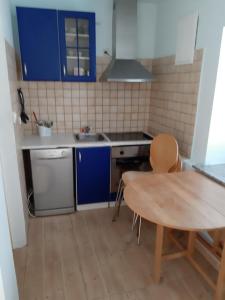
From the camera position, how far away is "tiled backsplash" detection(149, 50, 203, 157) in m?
2.30

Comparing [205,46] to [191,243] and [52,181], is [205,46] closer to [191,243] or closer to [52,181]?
[191,243]

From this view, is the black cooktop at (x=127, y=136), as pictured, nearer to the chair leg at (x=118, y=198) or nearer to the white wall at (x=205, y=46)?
the chair leg at (x=118, y=198)

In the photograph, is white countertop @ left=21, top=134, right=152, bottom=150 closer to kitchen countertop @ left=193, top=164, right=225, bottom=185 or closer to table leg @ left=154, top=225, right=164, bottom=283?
kitchen countertop @ left=193, top=164, right=225, bottom=185

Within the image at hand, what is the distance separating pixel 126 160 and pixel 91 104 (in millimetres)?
881

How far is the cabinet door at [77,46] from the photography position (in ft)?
8.40

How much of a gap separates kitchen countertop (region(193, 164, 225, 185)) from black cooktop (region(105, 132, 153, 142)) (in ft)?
3.11

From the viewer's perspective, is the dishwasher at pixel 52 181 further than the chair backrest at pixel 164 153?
Yes

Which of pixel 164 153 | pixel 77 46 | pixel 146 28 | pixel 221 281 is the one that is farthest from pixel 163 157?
pixel 146 28

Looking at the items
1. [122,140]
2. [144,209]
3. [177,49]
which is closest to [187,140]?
[122,140]

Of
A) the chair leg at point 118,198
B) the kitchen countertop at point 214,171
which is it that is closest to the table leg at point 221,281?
the kitchen countertop at point 214,171

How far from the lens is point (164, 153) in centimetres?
244

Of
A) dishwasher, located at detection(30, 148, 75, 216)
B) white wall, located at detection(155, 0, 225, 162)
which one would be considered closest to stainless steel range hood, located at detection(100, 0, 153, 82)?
white wall, located at detection(155, 0, 225, 162)

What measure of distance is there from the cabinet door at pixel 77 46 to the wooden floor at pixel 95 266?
172cm

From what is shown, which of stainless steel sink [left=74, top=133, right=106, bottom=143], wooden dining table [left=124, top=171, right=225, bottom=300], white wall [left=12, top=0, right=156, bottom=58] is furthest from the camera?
stainless steel sink [left=74, top=133, right=106, bottom=143]
